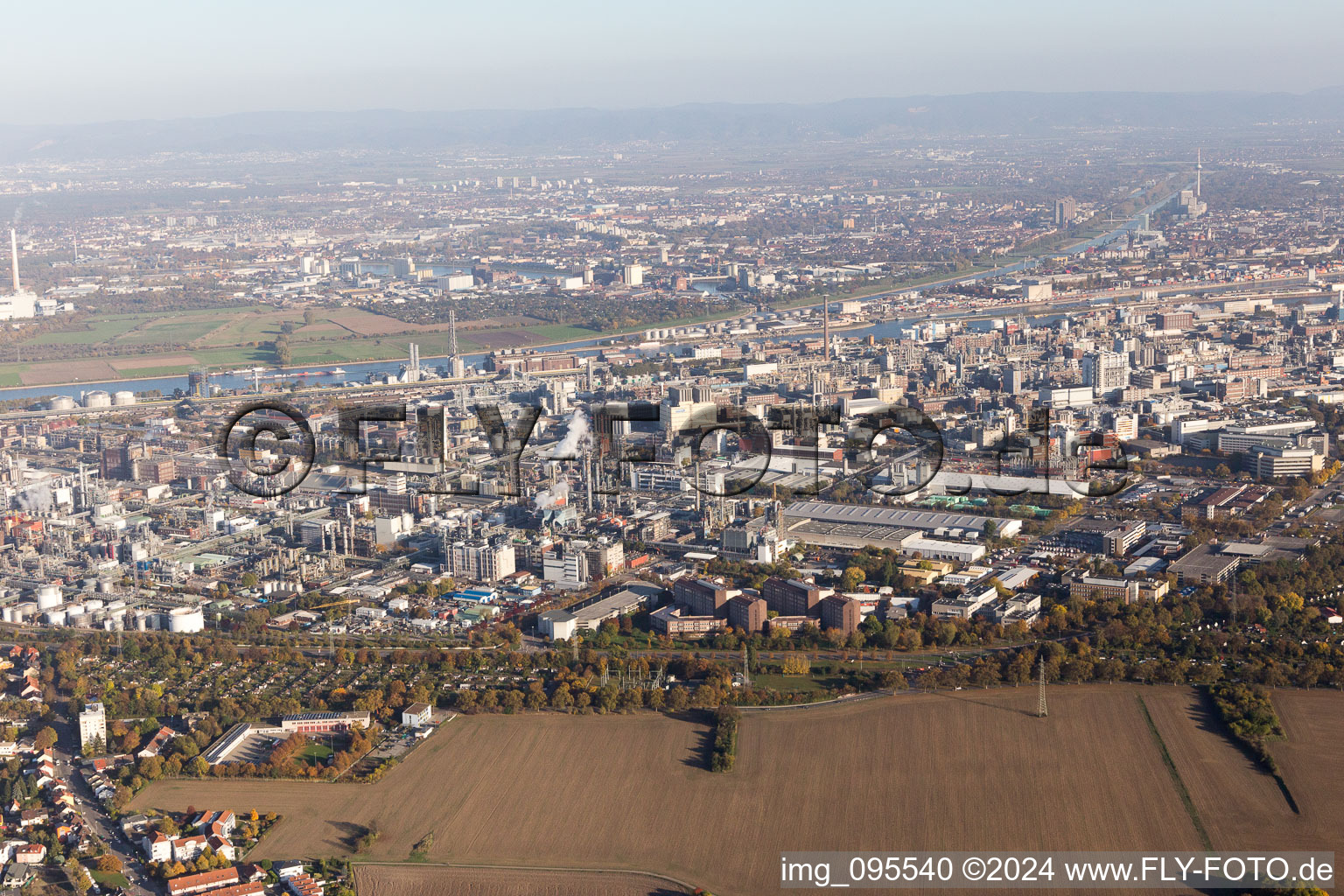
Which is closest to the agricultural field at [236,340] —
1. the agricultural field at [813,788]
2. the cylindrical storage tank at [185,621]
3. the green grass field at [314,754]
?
the cylindrical storage tank at [185,621]

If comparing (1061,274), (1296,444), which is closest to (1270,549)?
(1296,444)

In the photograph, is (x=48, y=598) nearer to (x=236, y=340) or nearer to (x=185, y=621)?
(x=185, y=621)

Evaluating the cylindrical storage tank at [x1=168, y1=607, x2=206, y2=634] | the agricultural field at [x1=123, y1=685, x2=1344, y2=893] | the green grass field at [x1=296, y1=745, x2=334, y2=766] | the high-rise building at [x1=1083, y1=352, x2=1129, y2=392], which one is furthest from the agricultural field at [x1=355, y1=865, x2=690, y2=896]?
the high-rise building at [x1=1083, y1=352, x2=1129, y2=392]

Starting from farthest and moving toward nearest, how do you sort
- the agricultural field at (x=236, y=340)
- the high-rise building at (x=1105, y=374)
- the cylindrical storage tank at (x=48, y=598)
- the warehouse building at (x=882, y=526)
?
1. the agricultural field at (x=236, y=340)
2. the high-rise building at (x=1105, y=374)
3. the warehouse building at (x=882, y=526)
4. the cylindrical storage tank at (x=48, y=598)

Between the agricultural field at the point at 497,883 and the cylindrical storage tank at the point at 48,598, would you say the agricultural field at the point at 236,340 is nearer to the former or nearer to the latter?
the cylindrical storage tank at the point at 48,598

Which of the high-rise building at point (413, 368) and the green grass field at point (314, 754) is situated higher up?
the high-rise building at point (413, 368)

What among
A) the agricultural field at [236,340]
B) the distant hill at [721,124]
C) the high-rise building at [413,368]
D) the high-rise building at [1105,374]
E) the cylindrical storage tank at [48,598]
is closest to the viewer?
the cylindrical storage tank at [48,598]

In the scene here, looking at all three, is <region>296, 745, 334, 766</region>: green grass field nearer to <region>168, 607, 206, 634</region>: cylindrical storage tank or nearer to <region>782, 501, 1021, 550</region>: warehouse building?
<region>168, 607, 206, 634</region>: cylindrical storage tank
